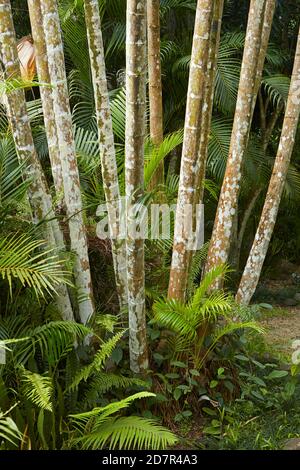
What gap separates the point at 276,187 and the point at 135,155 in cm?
225

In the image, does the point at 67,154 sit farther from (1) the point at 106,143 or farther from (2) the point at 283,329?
(2) the point at 283,329

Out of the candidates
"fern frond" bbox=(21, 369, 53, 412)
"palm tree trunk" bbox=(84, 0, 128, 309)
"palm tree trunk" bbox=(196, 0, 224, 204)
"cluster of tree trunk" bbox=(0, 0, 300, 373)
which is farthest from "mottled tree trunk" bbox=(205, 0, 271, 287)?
"fern frond" bbox=(21, 369, 53, 412)

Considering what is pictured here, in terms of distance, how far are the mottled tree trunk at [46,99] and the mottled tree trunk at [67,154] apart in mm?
191

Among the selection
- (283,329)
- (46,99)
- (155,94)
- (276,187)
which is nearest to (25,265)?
(46,99)

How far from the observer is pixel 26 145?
4.17m

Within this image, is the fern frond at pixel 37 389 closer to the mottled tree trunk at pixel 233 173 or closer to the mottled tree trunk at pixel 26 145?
the mottled tree trunk at pixel 26 145

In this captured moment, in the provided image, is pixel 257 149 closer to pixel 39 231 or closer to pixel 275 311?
pixel 275 311

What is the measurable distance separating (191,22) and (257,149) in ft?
6.57

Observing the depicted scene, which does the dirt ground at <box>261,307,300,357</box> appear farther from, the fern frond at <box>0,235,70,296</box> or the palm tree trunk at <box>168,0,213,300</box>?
the fern frond at <box>0,235,70,296</box>

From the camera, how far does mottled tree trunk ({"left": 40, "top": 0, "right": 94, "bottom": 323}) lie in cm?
417

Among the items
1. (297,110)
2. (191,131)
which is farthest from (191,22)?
(191,131)

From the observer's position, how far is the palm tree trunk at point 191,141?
4.05 meters

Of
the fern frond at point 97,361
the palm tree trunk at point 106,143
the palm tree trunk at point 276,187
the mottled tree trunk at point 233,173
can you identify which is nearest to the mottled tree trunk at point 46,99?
the palm tree trunk at point 106,143

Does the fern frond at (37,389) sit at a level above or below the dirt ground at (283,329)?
above
